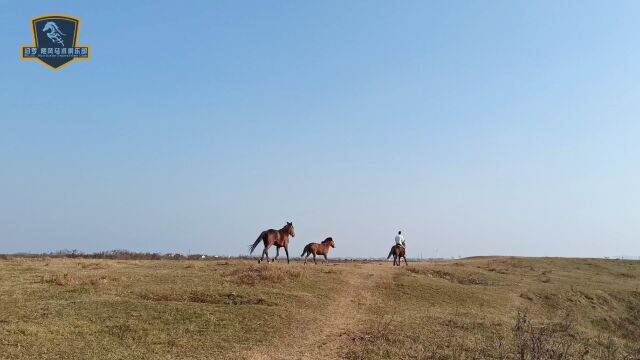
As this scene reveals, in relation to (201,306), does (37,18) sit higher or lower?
higher

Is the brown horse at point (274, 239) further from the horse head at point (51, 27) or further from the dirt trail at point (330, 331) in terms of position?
the horse head at point (51, 27)

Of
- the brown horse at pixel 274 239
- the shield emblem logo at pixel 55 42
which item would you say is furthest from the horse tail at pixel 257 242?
the shield emblem logo at pixel 55 42

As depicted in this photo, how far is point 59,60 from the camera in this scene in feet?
90.2

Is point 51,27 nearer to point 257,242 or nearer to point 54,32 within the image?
point 54,32

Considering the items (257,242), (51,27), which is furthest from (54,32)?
(257,242)

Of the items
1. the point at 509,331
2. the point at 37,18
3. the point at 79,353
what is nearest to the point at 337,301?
the point at 509,331

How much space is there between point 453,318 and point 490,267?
20.0m

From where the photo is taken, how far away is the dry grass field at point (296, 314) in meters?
14.7

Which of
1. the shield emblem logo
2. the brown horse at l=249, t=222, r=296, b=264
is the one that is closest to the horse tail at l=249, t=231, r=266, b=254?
the brown horse at l=249, t=222, r=296, b=264

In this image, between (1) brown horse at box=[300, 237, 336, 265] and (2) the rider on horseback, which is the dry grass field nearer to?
(1) brown horse at box=[300, 237, 336, 265]

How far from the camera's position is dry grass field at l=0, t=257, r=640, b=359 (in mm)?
14727

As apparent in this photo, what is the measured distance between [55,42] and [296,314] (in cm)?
1971

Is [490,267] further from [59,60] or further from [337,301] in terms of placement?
[59,60]

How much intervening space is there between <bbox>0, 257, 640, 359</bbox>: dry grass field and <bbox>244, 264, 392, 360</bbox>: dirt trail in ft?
0.16
